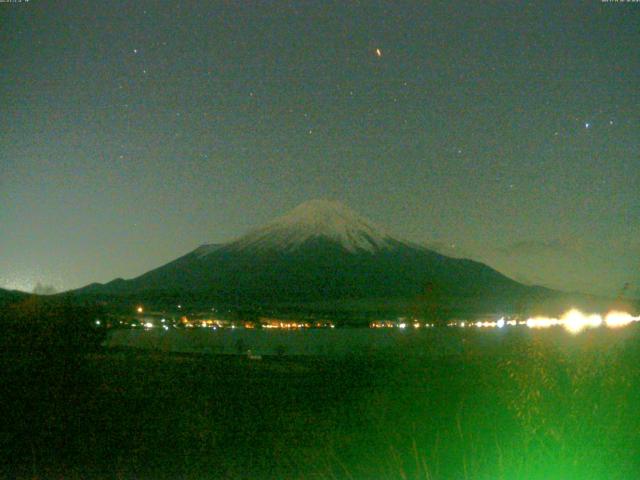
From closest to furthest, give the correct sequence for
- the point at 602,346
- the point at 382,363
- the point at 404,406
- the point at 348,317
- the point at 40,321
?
the point at 602,346 → the point at 404,406 → the point at 40,321 → the point at 382,363 → the point at 348,317

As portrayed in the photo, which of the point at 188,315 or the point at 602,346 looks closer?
the point at 602,346

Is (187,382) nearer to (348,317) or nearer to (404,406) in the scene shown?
(404,406)

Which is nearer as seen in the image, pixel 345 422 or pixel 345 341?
pixel 345 422

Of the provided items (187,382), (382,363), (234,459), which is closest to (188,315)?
(382,363)

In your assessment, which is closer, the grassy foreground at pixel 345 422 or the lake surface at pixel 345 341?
the grassy foreground at pixel 345 422

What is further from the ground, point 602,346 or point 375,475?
point 602,346

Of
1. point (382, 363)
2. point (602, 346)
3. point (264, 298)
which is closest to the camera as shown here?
point (602, 346)

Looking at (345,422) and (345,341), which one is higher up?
(345,341)

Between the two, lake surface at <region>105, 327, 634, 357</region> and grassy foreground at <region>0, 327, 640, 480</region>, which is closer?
grassy foreground at <region>0, 327, 640, 480</region>
